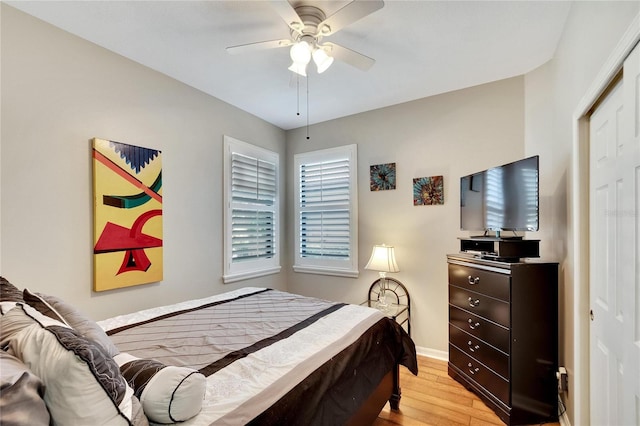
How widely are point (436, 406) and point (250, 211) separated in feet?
8.67

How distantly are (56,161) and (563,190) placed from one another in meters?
3.47

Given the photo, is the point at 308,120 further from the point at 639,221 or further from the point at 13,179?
the point at 639,221

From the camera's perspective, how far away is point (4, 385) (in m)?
0.64

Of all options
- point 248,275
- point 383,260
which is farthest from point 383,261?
point 248,275

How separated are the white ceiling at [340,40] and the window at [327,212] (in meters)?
0.90

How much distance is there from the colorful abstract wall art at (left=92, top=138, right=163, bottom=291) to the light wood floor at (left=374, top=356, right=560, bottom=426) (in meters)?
2.17

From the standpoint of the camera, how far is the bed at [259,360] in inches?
40.5

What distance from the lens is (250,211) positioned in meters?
3.63

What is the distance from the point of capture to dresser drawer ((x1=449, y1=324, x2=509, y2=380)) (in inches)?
84.0

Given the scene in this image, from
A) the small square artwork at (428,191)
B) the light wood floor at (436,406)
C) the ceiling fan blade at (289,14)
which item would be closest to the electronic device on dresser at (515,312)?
the light wood floor at (436,406)

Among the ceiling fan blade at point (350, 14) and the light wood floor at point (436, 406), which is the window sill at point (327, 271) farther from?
the ceiling fan blade at point (350, 14)

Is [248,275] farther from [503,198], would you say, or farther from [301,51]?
[503,198]

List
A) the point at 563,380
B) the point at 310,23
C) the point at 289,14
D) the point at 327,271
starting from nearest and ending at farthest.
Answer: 1. the point at 289,14
2. the point at 310,23
3. the point at 563,380
4. the point at 327,271

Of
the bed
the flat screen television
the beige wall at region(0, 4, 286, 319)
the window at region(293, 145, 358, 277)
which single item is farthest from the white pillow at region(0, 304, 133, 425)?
the window at region(293, 145, 358, 277)
